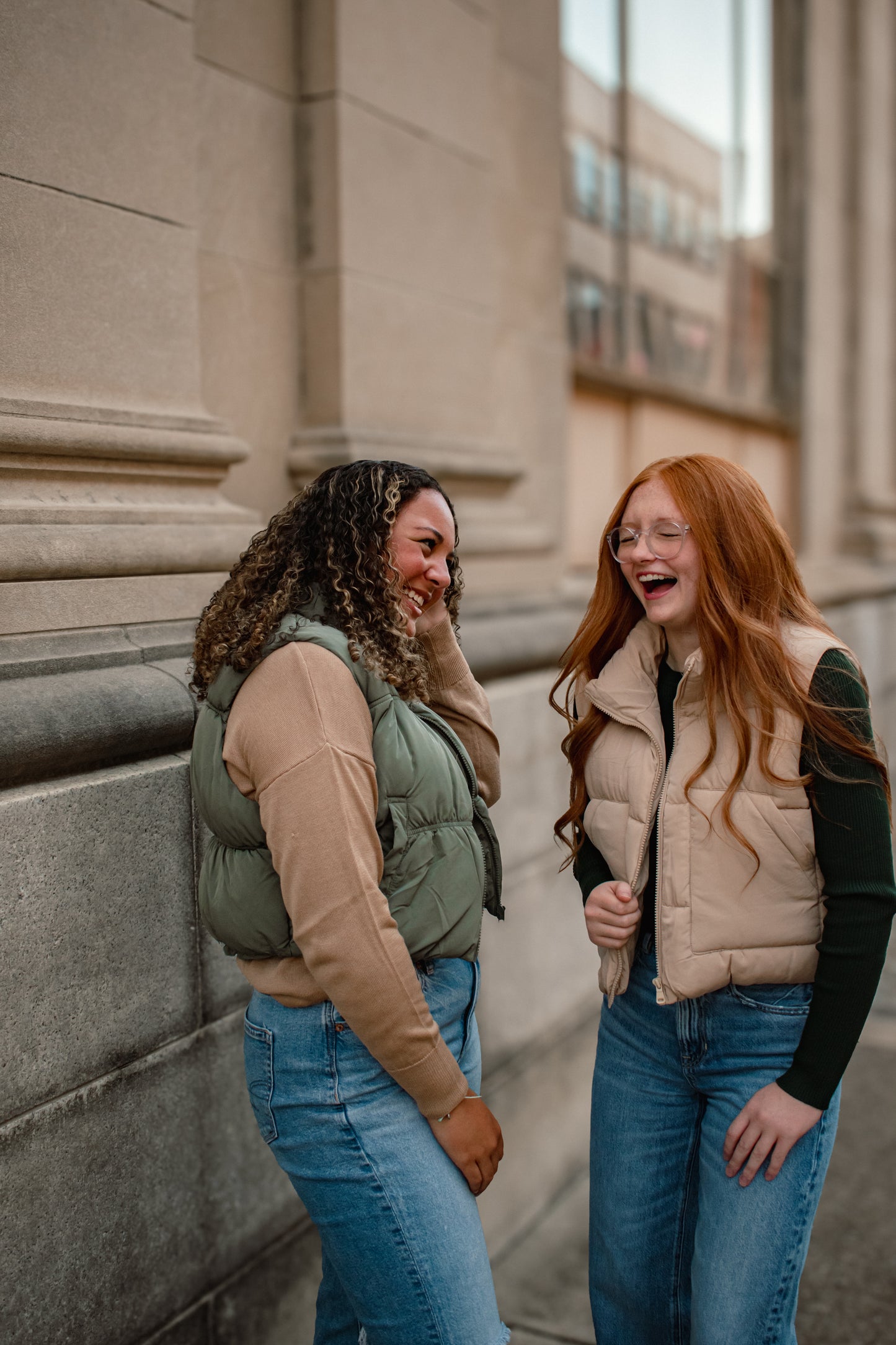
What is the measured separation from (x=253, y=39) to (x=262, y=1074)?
10.1 ft

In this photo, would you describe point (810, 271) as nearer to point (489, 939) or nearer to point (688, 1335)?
point (489, 939)

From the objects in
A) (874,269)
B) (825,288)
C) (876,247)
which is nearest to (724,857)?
(825,288)

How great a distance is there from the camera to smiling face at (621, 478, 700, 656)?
7.42ft

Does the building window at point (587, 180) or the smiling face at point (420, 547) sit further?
the building window at point (587, 180)

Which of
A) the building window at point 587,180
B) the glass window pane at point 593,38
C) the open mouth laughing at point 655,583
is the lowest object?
the open mouth laughing at point 655,583

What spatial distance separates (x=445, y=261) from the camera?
4.33 meters

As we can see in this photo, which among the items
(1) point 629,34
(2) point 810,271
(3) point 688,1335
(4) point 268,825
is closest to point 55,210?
(4) point 268,825

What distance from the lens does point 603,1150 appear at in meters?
2.43

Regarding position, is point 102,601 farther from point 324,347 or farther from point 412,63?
point 412,63

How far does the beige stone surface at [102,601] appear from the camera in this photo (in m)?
2.60

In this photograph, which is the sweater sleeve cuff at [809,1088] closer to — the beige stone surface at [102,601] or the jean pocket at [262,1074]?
the jean pocket at [262,1074]

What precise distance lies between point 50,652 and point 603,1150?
1.58 m

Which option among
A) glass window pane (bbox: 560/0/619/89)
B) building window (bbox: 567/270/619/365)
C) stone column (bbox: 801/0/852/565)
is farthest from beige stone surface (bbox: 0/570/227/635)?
stone column (bbox: 801/0/852/565)

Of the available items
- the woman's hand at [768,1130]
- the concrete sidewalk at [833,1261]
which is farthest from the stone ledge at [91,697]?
the concrete sidewalk at [833,1261]
